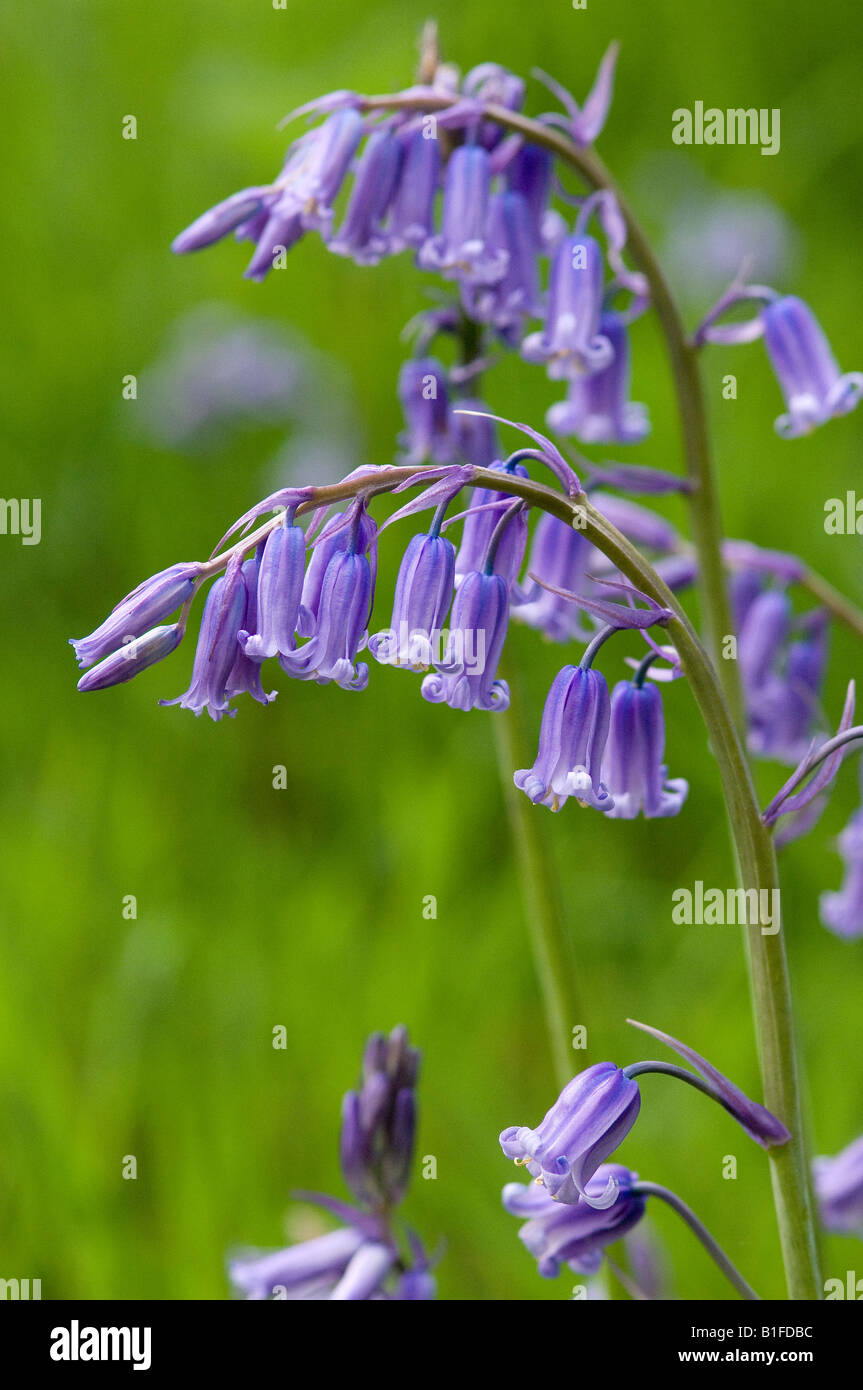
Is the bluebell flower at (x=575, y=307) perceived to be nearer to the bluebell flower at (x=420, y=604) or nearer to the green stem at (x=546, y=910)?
the green stem at (x=546, y=910)

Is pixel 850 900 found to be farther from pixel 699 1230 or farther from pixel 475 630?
pixel 475 630

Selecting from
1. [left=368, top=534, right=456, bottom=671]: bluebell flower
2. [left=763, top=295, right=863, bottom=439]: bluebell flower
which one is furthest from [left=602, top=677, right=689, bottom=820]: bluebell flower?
[left=763, top=295, right=863, bottom=439]: bluebell flower

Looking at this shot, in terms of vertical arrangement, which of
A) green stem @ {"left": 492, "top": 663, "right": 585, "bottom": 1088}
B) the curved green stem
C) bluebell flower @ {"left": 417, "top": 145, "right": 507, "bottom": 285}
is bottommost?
the curved green stem

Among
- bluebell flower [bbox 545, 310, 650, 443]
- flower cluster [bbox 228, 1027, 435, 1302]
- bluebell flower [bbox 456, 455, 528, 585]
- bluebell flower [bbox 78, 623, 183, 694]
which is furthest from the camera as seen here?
bluebell flower [bbox 545, 310, 650, 443]

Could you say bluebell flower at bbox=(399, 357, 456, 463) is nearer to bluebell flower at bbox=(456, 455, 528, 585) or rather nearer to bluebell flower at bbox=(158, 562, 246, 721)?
bluebell flower at bbox=(456, 455, 528, 585)

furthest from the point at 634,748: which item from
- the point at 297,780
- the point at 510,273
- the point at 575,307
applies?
the point at 297,780

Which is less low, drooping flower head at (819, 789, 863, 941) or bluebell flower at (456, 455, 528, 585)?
bluebell flower at (456, 455, 528, 585)

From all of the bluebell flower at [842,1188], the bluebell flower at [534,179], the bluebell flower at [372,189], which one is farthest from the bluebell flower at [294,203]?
→ the bluebell flower at [842,1188]

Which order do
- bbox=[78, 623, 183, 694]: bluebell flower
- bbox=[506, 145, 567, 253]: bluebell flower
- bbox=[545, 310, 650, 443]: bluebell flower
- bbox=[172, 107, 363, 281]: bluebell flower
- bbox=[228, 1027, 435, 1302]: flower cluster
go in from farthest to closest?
bbox=[545, 310, 650, 443]: bluebell flower → bbox=[506, 145, 567, 253]: bluebell flower → bbox=[228, 1027, 435, 1302]: flower cluster → bbox=[172, 107, 363, 281]: bluebell flower → bbox=[78, 623, 183, 694]: bluebell flower
